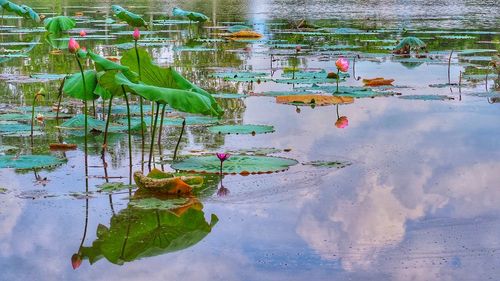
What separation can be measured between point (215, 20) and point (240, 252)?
48.1 feet

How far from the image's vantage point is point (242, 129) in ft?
17.3

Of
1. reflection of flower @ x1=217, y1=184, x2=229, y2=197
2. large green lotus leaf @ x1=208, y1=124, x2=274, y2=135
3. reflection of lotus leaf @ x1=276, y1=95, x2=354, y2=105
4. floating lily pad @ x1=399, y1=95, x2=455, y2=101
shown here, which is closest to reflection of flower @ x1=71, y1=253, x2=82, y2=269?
reflection of flower @ x1=217, y1=184, x2=229, y2=197

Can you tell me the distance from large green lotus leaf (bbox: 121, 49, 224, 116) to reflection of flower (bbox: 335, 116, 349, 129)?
1.28 metres

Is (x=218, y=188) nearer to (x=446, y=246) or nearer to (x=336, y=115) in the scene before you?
(x=446, y=246)

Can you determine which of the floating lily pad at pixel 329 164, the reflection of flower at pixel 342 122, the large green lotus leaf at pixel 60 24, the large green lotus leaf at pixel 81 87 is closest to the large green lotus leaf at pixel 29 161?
the large green lotus leaf at pixel 81 87

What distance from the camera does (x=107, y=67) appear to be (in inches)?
168

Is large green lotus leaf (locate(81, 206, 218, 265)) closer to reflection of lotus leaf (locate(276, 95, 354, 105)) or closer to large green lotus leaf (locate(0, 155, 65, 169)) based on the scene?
large green lotus leaf (locate(0, 155, 65, 169))

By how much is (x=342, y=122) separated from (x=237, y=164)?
1507mm

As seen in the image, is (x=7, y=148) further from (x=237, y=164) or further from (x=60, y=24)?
(x=60, y=24)

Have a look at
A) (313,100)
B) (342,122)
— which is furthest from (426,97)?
(342,122)

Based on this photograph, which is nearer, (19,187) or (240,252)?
(240,252)

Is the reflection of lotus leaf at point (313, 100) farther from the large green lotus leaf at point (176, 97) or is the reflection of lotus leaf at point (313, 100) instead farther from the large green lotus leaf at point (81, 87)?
the large green lotus leaf at point (176, 97)

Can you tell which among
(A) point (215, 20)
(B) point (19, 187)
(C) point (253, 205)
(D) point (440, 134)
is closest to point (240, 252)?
(C) point (253, 205)

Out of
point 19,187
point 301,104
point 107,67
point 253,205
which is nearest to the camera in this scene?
point 253,205
